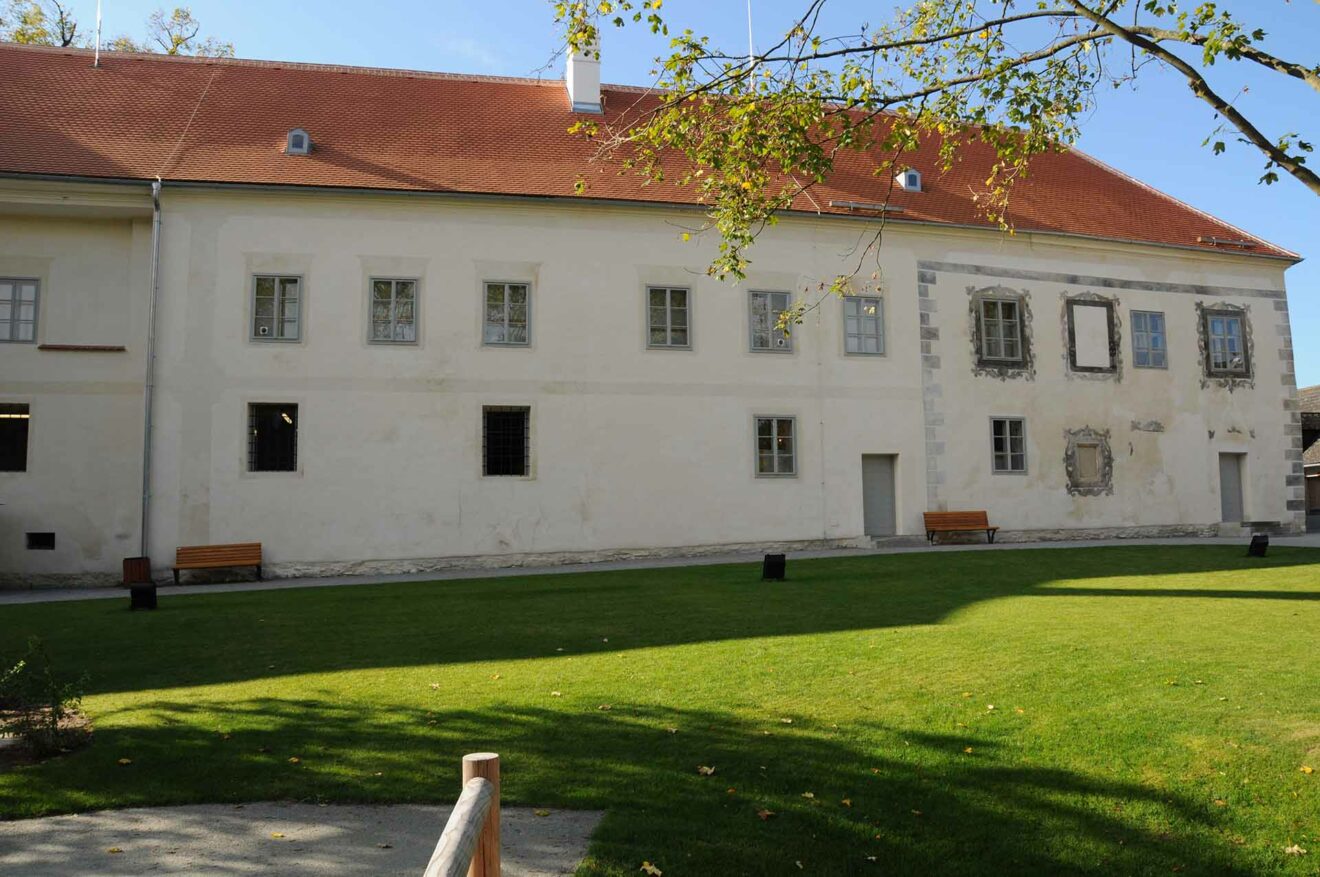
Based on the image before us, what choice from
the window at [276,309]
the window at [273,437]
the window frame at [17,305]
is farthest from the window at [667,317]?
the window frame at [17,305]

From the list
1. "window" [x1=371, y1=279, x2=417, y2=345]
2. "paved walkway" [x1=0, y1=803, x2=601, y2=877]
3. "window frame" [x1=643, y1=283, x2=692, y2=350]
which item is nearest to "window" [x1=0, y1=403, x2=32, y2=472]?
"window" [x1=371, y1=279, x2=417, y2=345]

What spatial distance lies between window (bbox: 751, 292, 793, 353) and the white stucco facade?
0.94 ft

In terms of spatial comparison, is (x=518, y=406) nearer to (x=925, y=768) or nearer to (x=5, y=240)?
(x=5, y=240)

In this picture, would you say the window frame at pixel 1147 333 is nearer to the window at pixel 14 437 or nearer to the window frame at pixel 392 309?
the window frame at pixel 392 309

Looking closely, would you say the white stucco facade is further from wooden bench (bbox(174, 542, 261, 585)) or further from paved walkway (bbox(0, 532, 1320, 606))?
paved walkway (bbox(0, 532, 1320, 606))

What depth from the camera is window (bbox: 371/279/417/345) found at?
767 inches

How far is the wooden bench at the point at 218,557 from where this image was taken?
1789 cm

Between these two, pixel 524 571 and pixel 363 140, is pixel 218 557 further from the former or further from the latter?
pixel 363 140

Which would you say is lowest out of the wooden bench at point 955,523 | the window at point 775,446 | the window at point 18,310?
the wooden bench at point 955,523

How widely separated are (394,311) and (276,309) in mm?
2242

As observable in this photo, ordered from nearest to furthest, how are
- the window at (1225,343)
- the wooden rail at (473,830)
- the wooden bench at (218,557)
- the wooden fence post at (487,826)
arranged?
the wooden rail at (473,830) < the wooden fence post at (487,826) < the wooden bench at (218,557) < the window at (1225,343)

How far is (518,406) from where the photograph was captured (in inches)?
781

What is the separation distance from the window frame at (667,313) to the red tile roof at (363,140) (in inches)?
74.3

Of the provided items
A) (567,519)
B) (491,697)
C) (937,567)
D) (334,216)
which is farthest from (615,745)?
(334,216)
